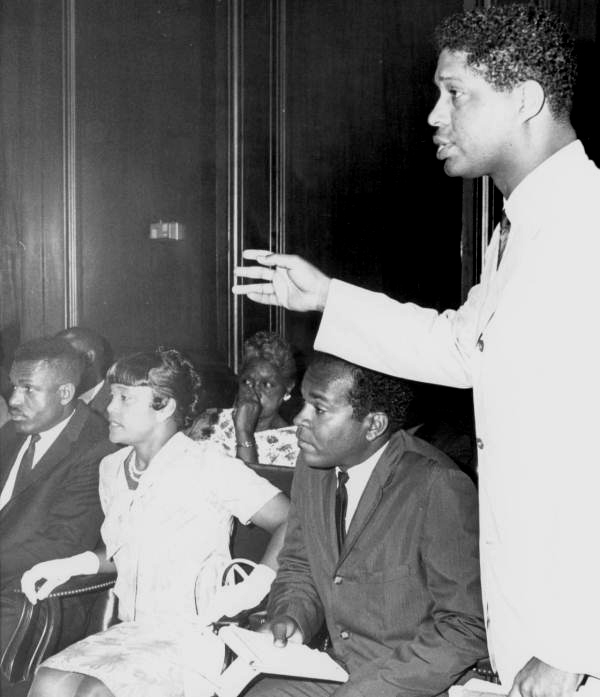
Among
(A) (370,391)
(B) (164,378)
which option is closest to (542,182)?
(A) (370,391)

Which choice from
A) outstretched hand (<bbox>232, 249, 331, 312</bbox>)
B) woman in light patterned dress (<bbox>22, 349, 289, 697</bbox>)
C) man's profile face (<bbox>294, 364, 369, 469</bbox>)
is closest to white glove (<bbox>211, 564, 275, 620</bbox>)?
woman in light patterned dress (<bbox>22, 349, 289, 697</bbox>)

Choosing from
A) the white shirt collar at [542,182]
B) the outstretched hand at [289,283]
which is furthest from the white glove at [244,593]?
the white shirt collar at [542,182]

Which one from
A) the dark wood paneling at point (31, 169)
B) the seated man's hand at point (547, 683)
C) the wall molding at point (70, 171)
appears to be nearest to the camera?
the seated man's hand at point (547, 683)

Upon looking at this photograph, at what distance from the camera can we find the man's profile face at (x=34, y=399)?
215 cm

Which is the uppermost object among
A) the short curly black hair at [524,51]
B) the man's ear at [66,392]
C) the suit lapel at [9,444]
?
the short curly black hair at [524,51]

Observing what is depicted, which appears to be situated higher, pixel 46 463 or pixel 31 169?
pixel 31 169

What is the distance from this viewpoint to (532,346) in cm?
124

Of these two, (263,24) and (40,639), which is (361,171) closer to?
(263,24)

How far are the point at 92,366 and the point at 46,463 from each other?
262 mm

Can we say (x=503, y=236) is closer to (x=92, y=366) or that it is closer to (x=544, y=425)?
(x=544, y=425)

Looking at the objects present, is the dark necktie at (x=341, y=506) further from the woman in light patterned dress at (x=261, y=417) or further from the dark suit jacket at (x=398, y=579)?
the woman in light patterned dress at (x=261, y=417)

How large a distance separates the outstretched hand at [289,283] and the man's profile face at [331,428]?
0.29m

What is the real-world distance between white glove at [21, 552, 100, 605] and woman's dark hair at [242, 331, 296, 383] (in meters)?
0.85

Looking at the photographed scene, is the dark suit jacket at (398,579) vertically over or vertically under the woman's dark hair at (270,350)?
under
